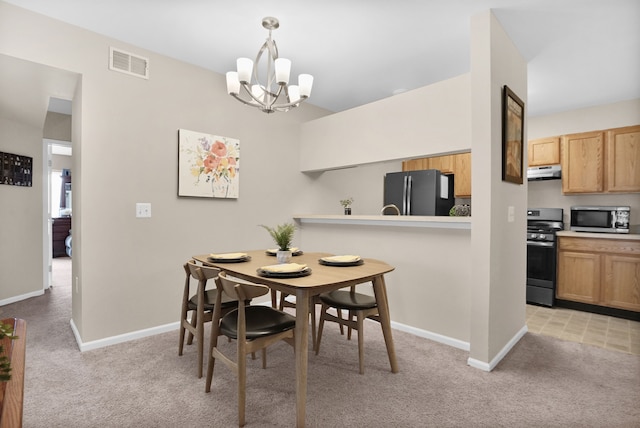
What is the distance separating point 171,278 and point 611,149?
5007 mm

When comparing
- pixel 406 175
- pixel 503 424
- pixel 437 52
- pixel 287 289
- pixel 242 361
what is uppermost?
pixel 437 52

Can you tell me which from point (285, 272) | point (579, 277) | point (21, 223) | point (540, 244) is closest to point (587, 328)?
point (579, 277)

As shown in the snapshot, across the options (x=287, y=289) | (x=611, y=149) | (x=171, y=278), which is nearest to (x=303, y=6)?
(x=287, y=289)

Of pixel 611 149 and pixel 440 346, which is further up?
pixel 611 149

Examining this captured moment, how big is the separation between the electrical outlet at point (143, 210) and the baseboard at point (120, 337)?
1.00 m

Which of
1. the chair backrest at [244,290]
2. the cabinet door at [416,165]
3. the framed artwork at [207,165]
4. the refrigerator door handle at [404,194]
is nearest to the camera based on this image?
the chair backrest at [244,290]

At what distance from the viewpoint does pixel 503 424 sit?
170cm

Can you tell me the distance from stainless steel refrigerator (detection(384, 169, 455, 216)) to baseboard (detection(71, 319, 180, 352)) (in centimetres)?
285

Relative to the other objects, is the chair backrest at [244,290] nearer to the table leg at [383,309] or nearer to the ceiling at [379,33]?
the table leg at [383,309]

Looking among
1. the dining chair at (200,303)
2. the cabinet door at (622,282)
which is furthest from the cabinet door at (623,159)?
the dining chair at (200,303)

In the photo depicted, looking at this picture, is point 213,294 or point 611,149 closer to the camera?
point 213,294

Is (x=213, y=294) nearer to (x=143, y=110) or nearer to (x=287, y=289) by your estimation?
(x=287, y=289)

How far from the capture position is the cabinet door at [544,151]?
422 cm

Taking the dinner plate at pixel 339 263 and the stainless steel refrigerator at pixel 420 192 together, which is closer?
the dinner plate at pixel 339 263
